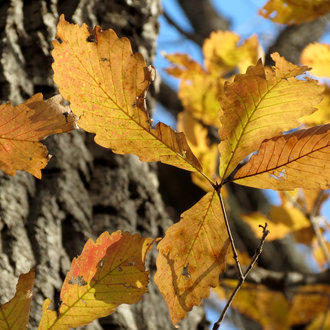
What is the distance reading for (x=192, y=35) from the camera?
2.24m

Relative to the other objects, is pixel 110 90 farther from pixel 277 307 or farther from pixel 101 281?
pixel 277 307

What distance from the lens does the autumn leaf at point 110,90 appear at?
0.43 metres

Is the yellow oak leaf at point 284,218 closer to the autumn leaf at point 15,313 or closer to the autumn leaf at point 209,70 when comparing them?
the autumn leaf at point 209,70

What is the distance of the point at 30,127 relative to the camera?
1.42 ft

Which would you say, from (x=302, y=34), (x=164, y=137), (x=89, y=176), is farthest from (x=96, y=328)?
(x=302, y=34)

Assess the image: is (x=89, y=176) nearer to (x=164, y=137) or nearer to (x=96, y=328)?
(x=96, y=328)

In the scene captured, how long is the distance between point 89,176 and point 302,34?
193 cm

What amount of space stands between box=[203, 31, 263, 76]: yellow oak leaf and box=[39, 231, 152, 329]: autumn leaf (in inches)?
35.6

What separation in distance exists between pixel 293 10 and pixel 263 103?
410 mm

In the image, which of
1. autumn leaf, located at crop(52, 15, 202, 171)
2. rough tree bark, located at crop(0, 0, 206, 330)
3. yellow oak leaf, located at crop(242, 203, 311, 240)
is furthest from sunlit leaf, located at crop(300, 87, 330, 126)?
yellow oak leaf, located at crop(242, 203, 311, 240)

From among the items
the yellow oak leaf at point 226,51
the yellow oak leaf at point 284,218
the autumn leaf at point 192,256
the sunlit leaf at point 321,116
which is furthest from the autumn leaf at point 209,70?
the autumn leaf at point 192,256

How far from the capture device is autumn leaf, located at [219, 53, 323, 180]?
0.45 metres

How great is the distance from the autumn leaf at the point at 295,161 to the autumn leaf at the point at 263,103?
0.06 feet

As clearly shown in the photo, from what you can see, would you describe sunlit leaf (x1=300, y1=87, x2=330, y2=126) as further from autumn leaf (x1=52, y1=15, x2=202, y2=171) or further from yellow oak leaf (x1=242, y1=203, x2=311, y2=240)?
yellow oak leaf (x1=242, y1=203, x2=311, y2=240)
